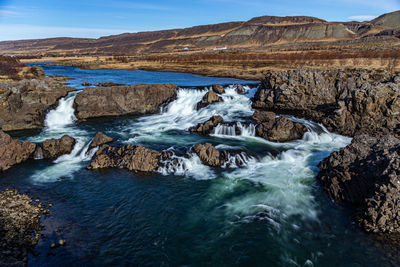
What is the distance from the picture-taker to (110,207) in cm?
1377

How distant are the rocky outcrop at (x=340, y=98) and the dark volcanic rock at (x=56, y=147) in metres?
22.0

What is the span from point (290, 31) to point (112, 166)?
628 feet

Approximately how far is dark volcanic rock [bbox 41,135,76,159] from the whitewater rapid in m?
0.53

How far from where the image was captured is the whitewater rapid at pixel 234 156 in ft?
46.6

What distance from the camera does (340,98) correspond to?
90.2 ft

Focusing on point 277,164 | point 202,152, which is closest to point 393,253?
point 277,164

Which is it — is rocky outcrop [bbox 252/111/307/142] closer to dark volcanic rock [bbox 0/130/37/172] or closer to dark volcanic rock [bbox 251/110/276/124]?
dark volcanic rock [bbox 251/110/276/124]

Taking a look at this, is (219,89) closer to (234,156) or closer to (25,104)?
(234,156)

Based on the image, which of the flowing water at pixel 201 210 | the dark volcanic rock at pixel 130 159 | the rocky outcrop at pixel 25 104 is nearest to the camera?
the flowing water at pixel 201 210

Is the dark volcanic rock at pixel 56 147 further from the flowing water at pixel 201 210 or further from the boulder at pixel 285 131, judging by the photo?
the boulder at pixel 285 131

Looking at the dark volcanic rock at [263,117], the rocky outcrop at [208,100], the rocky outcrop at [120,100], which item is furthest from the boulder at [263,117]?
the rocky outcrop at [120,100]

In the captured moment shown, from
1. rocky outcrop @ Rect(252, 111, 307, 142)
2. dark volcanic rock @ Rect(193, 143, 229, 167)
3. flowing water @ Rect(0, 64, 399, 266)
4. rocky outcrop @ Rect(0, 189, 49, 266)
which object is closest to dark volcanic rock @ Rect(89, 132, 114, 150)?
flowing water @ Rect(0, 64, 399, 266)

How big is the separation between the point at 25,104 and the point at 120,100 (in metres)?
10.3

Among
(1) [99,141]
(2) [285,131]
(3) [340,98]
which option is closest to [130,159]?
(1) [99,141]
